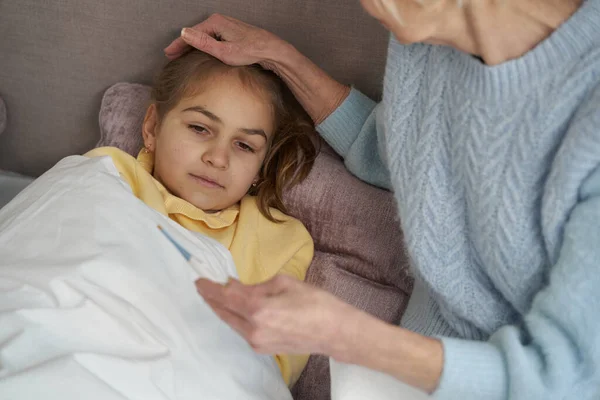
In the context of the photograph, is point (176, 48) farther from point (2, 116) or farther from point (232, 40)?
point (2, 116)

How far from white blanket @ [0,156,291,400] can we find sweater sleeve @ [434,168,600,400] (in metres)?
0.36

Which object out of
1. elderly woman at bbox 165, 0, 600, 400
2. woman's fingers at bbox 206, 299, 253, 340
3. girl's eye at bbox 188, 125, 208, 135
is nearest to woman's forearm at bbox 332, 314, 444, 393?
elderly woman at bbox 165, 0, 600, 400

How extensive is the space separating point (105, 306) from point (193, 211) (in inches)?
14.1

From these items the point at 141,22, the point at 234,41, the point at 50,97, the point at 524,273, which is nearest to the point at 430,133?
the point at 524,273

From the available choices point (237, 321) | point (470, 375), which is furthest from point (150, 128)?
point (470, 375)

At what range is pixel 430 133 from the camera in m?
1.05

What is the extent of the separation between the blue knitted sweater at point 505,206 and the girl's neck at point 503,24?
20mm

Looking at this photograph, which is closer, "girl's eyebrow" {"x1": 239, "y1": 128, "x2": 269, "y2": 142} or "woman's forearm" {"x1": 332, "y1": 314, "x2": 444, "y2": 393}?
"woman's forearm" {"x1": 332, "y1": 314, "x2": 444, "y2": 393}

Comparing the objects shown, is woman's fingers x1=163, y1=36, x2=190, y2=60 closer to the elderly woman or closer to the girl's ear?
the girl's ear

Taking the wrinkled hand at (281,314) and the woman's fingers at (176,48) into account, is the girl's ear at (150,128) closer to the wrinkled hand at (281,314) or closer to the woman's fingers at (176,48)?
the woman's fingers at (176,48)

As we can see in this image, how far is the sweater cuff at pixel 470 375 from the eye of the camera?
2.85ft

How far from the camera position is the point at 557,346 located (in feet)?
2.79

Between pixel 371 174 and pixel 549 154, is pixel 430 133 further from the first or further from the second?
pixel 371 174

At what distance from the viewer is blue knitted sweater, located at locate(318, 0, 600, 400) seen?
0.85m
